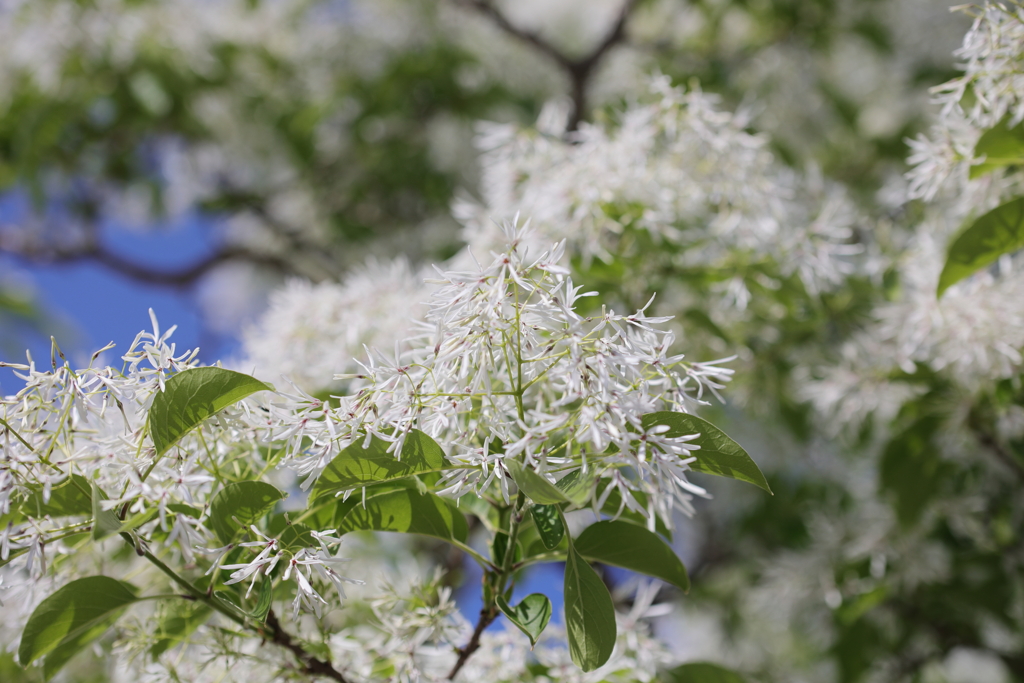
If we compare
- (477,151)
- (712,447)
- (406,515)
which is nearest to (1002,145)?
(712,447)

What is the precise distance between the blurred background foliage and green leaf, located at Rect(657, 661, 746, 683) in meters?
0.90

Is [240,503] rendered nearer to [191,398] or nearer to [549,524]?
[191,398]

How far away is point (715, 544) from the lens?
2.98 m

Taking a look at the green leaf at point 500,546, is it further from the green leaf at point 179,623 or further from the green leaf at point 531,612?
the green leaf at point 179,623

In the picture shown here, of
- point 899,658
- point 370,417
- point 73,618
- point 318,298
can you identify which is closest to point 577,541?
point 370,417

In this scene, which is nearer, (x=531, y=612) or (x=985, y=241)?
(x=531, y=612)

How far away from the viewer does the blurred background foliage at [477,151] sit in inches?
75.9

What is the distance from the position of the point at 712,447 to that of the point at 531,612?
0.85 ft

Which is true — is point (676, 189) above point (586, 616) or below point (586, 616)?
above

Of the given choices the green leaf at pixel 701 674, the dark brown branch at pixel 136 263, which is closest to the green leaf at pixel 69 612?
the green leaf at pixel 701 674

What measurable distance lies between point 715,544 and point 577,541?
237 cm

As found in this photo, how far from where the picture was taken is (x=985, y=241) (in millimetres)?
1075

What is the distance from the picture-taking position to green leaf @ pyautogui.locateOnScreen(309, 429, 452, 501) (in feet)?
2.21

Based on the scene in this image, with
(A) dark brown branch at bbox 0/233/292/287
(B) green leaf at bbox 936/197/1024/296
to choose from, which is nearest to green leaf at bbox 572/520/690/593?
(B) green leaf at bbox 936/197/1024/296
